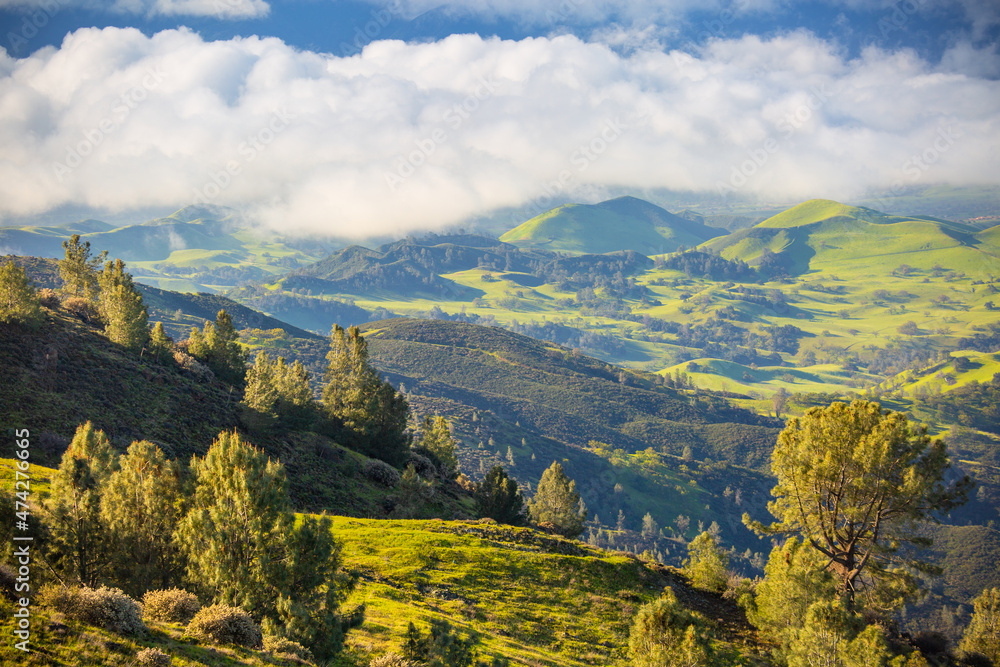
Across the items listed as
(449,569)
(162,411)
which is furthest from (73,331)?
(449,569)

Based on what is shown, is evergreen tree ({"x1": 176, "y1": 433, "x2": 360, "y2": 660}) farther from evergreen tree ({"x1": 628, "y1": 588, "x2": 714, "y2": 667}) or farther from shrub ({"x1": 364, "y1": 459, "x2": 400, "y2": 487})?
shrub ({"x1": 364, "y1": 459, "x2": 400, "y2": 487})

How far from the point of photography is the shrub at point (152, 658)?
17.1 meters

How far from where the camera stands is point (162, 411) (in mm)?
63062

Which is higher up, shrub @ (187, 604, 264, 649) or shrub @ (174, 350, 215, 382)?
shrub @ (174, 350, 215, 382)

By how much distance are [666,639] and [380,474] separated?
55778 mm

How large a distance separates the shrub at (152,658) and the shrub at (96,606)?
151cm

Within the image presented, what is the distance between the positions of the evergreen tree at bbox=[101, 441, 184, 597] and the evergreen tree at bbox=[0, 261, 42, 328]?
165ft

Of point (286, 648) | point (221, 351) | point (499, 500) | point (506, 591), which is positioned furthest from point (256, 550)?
point (221, 351)

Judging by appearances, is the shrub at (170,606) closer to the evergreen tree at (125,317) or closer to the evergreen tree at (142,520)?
the evergreen tree at (142,520)

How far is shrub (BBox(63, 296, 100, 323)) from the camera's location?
78.6m

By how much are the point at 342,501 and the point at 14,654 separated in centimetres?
4818

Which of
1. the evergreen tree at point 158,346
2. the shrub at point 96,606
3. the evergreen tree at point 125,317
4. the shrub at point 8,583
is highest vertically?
the evergreen tree at point 125,317

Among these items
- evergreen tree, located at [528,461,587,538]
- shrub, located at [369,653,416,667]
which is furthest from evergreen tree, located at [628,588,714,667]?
evergreen tree, located at [528,461,587,538]

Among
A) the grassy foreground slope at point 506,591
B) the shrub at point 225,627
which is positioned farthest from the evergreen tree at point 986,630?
the shrub at point 225,627
